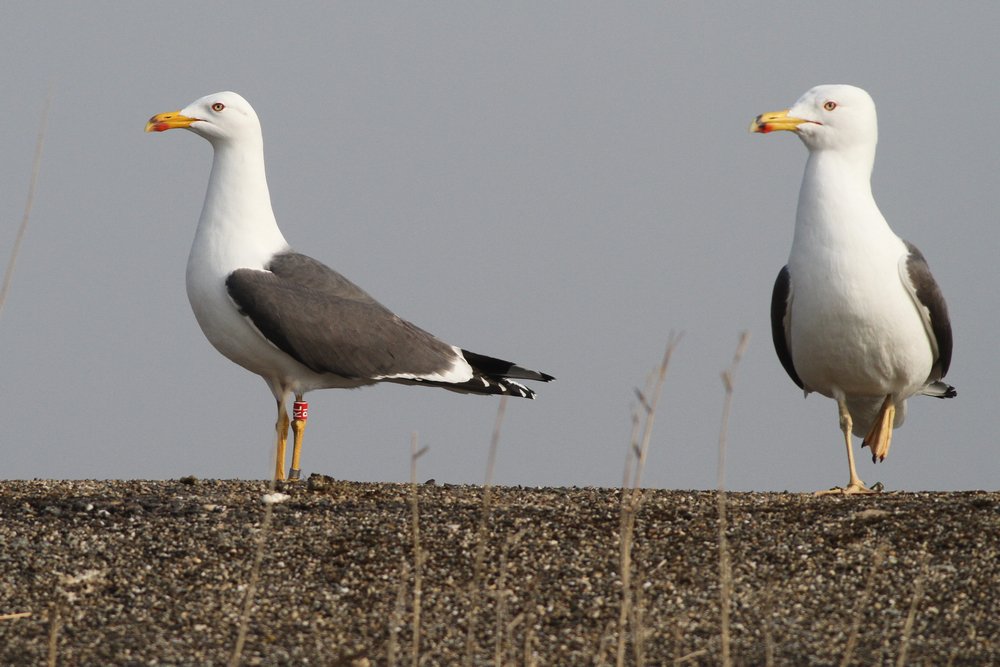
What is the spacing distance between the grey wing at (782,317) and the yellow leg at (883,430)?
1.84ft

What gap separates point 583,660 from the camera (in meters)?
5.43

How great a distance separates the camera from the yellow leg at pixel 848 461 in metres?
8.38

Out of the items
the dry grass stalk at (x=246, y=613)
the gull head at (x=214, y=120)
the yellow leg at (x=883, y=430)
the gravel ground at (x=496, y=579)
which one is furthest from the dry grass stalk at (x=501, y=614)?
the gull head at (x=214, y=120)

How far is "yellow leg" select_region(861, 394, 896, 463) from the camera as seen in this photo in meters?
9.31

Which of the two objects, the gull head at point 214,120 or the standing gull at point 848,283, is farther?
the gull head at point 214,120

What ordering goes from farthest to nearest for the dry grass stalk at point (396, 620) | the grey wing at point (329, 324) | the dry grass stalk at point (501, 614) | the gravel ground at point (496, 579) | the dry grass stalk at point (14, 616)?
the grey wing at point (329, 324) < the dry grass stalk at point (14, 616) < the gravel ground at point (496, 579) < the dry grass stalk at point (501, 614) < the dry grass stalk at point (396, 620)

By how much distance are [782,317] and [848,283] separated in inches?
28.8

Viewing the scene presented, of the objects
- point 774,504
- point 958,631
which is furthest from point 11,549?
point 958,631

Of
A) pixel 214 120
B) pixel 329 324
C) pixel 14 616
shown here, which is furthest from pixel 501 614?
pixel 214 120

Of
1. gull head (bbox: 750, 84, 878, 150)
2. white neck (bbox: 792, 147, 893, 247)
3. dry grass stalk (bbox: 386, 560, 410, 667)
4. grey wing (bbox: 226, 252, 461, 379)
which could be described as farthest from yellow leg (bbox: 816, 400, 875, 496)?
dry grass stalk (bbox: 386, 560, 410, 667)

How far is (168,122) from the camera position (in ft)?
32.7

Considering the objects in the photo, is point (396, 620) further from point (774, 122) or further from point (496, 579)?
point (774, 122)

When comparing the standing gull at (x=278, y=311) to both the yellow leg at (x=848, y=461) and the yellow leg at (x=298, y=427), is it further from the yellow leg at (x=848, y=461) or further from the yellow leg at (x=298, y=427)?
the yellow leg at (x=848, y=461)

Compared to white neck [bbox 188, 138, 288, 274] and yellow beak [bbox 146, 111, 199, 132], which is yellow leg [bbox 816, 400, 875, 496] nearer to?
white neck [bbox 188, 138, 288, 274]
